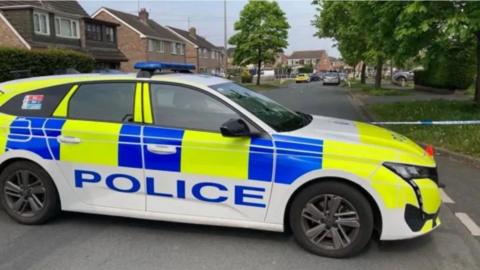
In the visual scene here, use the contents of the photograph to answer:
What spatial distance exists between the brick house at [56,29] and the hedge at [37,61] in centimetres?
522

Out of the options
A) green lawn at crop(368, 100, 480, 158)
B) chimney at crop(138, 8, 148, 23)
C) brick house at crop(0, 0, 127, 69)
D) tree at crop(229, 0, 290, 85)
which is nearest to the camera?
green lawn at crop(368, 100, 480, 158)

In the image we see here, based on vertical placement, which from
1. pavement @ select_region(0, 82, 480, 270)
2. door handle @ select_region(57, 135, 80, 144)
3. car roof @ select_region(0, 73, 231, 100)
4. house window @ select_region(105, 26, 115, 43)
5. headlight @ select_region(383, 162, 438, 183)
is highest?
house window @ select_region(105, 26, 115, 43)

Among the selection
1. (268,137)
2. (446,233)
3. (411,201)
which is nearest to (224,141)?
(268,137)

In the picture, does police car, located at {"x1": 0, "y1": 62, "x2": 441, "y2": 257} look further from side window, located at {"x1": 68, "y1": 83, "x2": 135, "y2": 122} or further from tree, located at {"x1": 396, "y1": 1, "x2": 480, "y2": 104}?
tree, located at {"x1": 396, "y1": 1, "x2": 480, "y2": 104}

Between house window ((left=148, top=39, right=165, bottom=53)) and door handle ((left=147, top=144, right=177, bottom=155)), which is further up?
house window ((left=148, top=39, right=165, bottom=53))

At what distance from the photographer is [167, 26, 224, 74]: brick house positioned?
2485 inches

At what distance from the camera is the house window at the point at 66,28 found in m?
34.2

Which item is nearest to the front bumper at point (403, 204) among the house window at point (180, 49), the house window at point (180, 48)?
the house window at point (180, 48)

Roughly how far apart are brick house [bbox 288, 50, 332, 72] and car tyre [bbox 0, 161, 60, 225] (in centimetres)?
13578

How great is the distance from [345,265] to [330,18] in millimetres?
23560

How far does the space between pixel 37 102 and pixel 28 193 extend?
A: 935mm

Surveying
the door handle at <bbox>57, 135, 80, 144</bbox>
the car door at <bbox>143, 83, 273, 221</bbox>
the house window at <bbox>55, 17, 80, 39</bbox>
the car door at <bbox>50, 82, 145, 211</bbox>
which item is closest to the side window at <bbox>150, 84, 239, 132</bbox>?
the car door at <bbox>143, 83, 273, 221</bbox>

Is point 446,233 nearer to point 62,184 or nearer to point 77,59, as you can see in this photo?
point 62,184

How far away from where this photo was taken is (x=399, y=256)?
4082 mm
